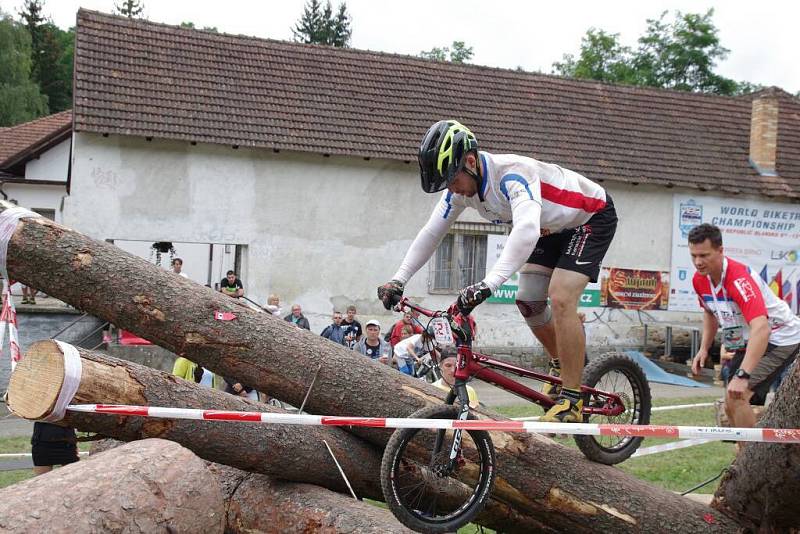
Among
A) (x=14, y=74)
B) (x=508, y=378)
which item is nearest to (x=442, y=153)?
(x=508, y=378)

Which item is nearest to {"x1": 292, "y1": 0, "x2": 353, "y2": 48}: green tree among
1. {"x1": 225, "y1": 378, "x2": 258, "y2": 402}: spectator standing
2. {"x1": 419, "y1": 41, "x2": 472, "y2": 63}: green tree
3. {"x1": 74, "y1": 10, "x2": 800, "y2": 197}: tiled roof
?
{"x1": 419, "y1": 41, "x2": 472, "y2": 63}: green tree

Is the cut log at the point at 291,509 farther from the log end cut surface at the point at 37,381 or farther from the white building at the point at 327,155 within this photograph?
the white building at the point at 327,155

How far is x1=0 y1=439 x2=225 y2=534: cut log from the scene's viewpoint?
425 centimetres

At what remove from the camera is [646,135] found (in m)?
22.2

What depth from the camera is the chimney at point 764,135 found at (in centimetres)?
2253

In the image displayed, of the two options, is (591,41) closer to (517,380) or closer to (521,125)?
(521,125)

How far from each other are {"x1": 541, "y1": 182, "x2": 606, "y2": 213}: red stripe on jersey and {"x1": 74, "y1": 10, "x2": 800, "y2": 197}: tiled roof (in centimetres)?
1295

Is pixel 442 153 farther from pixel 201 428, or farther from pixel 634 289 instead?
pixel 634 289


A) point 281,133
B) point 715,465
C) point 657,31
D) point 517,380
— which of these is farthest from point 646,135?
point 657,31

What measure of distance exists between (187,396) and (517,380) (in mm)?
2096

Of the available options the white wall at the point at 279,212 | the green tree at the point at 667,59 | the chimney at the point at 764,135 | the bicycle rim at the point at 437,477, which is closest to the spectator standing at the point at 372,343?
the white wall at the point at 279,212

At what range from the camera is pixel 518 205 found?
5.19 meters

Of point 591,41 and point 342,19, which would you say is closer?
point 591,41

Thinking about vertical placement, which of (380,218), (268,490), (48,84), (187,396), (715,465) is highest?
(48,84)
